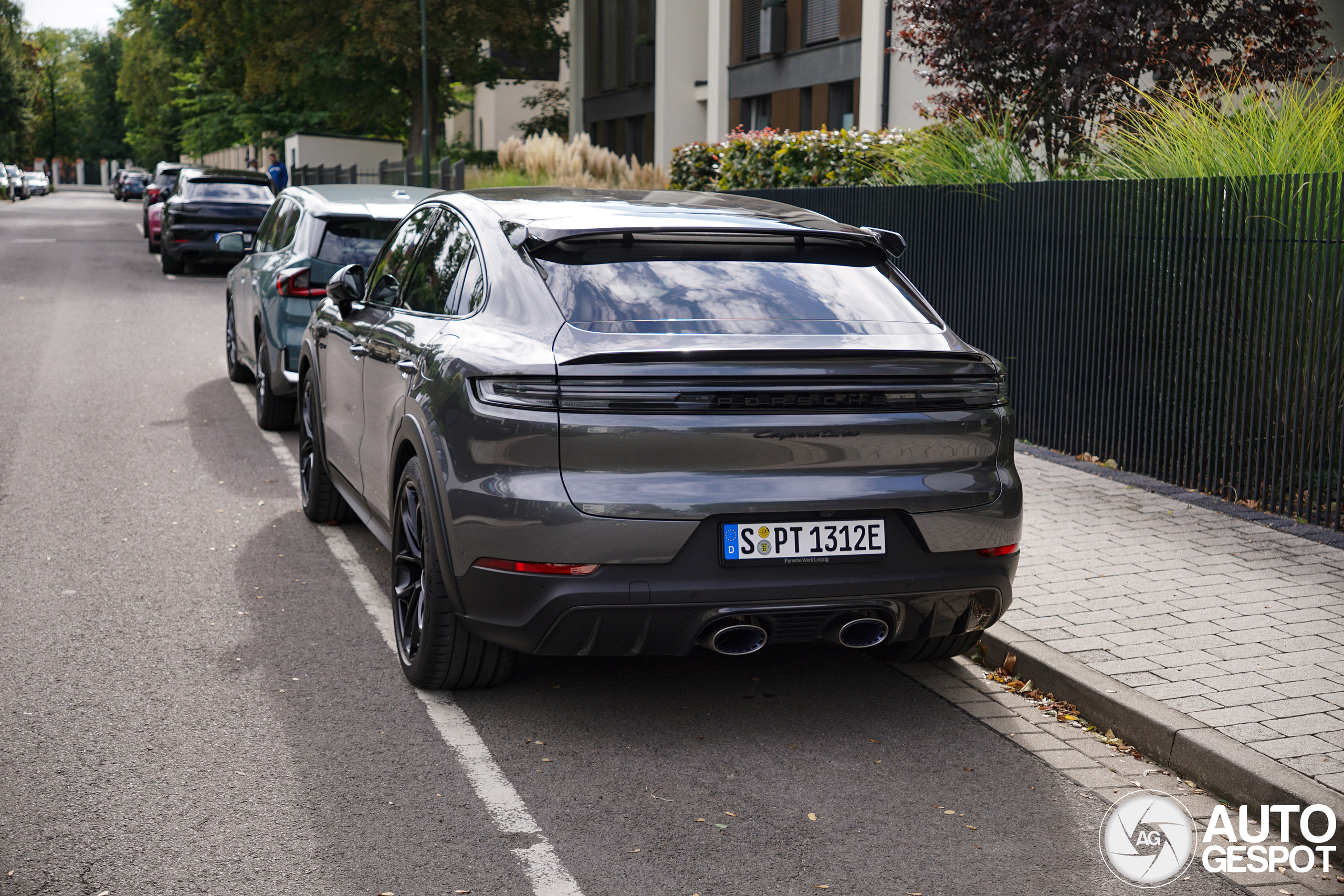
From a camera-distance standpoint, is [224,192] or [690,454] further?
[224,192]

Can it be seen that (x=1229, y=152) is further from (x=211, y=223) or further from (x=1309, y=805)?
(x=211, y=223)

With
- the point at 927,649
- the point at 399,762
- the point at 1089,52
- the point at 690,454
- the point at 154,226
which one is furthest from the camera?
the point at 154,226

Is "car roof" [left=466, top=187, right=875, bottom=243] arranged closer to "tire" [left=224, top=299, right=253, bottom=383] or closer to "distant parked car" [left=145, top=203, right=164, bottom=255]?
"tire" [left=224, top=299, right=253, bottom=383]

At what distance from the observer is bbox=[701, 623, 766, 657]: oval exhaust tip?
439 cm

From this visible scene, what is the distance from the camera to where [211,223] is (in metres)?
23.8

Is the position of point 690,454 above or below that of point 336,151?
below

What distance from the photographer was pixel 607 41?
3806 centimetres

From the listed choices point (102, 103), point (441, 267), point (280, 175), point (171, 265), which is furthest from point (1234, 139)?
point (102, 103)

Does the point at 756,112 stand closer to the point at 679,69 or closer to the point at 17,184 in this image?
the point at 679,69

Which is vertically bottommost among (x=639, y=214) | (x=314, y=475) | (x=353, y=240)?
(x=314, y=475)

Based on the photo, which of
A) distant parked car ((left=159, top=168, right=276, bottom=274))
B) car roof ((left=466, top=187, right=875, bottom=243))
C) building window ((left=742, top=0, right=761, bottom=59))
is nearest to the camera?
car roof ((left=466, top=187, right=875, bottom=243))

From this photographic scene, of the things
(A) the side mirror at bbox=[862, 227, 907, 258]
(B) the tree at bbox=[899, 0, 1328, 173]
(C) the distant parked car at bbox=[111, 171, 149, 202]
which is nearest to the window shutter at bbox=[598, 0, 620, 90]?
(B) the tree at bbox=[899, 0, 1328, 173]

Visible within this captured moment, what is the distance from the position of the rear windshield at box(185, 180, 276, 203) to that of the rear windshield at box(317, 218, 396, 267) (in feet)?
48.9

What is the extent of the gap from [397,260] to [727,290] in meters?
2.11
